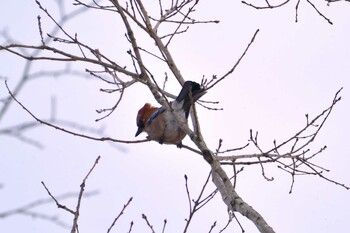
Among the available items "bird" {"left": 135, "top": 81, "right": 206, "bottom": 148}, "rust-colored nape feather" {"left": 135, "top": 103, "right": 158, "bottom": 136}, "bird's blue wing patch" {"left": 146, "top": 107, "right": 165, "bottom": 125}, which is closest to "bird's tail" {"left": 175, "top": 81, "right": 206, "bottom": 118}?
"bird" {"left": 135, "top": 81, "right": 206, "bottom": 148}

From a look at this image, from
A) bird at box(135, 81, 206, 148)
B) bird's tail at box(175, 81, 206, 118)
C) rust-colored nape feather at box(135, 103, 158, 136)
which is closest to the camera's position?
bird's tail at box(175, 81, 206, 118)

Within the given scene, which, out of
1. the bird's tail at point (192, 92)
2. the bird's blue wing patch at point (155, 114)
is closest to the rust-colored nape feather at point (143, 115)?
the bird's blue wing patch at point (155, 114)

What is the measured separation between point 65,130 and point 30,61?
0.57 metres

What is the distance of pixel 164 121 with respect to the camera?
563 centimetres

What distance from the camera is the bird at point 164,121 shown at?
16.0ft

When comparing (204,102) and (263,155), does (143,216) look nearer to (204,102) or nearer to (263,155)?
(263,155)

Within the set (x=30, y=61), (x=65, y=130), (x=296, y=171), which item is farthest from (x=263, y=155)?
(x=30, y=61)

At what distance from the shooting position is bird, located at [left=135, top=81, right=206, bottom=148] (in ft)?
16.0

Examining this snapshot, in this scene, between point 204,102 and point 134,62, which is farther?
point 204,102

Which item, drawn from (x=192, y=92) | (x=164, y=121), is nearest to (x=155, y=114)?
(x=164, y=121)

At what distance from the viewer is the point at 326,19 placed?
4.23 m

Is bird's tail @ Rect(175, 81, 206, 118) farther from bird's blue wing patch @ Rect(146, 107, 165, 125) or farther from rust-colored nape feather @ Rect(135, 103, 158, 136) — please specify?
rust-colored nape feather @ Rect(135, 103, 158, 136)

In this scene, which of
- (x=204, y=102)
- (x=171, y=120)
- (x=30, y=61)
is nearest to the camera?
(x=30, y=61)

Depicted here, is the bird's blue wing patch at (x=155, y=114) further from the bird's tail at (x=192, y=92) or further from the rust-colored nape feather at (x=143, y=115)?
the bird's tail at (x=192, y=92)
